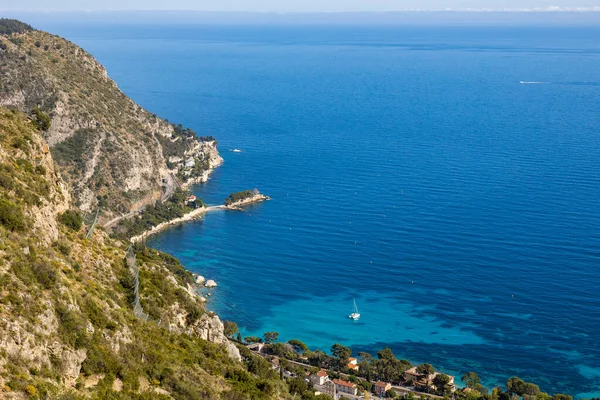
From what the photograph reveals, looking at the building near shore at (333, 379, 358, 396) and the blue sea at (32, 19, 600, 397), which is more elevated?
the blue sea at (32, 19, 600, 397)

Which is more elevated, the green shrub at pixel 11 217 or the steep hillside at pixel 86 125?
the steep hillside at pixel 86 125

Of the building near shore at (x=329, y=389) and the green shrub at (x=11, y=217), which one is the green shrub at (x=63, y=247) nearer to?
the green shrub at (x=11, y=217)

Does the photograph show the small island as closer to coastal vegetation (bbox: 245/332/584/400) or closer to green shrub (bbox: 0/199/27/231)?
coastal vegetation (bbox: 245/332/584/400)

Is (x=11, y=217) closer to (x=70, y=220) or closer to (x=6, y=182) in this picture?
(x=6, y=182)

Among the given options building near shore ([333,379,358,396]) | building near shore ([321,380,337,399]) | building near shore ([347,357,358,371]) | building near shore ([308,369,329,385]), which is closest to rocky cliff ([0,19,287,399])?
building near shore ([321,380,337,399])

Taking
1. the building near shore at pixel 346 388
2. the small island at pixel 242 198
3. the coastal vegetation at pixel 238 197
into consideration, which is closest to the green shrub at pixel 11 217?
the building near shore at pixel 346 388

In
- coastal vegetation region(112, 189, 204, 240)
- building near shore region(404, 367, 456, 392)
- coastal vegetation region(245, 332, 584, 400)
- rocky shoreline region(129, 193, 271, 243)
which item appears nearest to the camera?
coastal vegetation region(245, 332, 584, 400)

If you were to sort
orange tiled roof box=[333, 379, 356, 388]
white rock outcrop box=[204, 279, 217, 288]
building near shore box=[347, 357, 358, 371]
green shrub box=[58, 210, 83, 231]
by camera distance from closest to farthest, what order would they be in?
green shrub box=[58, 210, 83, 231] < orange tiled roof box=[333, 379, 356, 388] < building near shore box=[347, 357, 358, 371] < white rock outcrop box=[204, 279, 217, 288]
